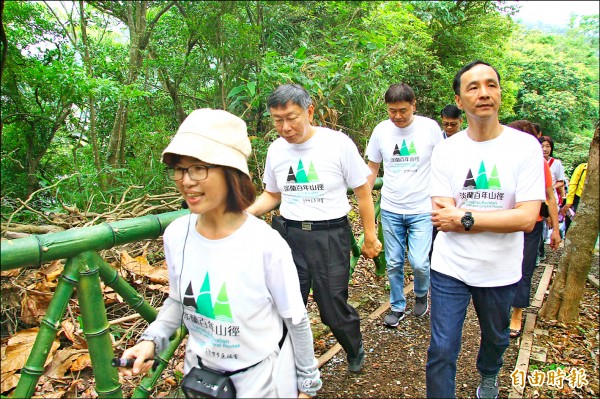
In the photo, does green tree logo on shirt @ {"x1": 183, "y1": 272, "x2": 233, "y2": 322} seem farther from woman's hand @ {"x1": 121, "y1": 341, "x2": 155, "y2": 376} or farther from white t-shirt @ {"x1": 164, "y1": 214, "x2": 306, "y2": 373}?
woman's hand @ {"x1": 121, "y1": 341, "x2": 155, "y2": 376}

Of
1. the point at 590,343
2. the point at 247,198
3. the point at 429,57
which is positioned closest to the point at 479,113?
the point at 247,198

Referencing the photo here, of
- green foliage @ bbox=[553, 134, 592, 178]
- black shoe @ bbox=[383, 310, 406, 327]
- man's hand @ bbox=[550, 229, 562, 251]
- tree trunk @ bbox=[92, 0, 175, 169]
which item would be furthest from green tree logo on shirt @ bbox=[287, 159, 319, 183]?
green foliage @ bbox=[553, 134, 592, 178]

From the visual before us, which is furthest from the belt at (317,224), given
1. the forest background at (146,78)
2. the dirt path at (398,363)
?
the forest background at (146,78)

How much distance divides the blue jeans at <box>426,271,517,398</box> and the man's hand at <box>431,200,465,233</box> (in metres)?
0.28

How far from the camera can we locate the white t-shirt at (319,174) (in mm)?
2674

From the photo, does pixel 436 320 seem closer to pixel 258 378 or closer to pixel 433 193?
pixel 433 193

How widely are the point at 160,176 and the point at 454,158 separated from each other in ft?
9.20

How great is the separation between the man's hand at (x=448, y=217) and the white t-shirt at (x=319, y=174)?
597 millimetres

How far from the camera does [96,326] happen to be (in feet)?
6.15

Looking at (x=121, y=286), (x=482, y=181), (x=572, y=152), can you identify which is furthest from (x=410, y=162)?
(x=572, y=152)

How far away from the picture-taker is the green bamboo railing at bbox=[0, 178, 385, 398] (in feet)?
5.38

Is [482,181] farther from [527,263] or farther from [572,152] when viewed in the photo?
[572,152]

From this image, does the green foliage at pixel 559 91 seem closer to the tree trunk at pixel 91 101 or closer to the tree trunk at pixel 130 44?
the tree trunk at pixel 130 44

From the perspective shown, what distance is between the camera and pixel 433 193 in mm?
2389
